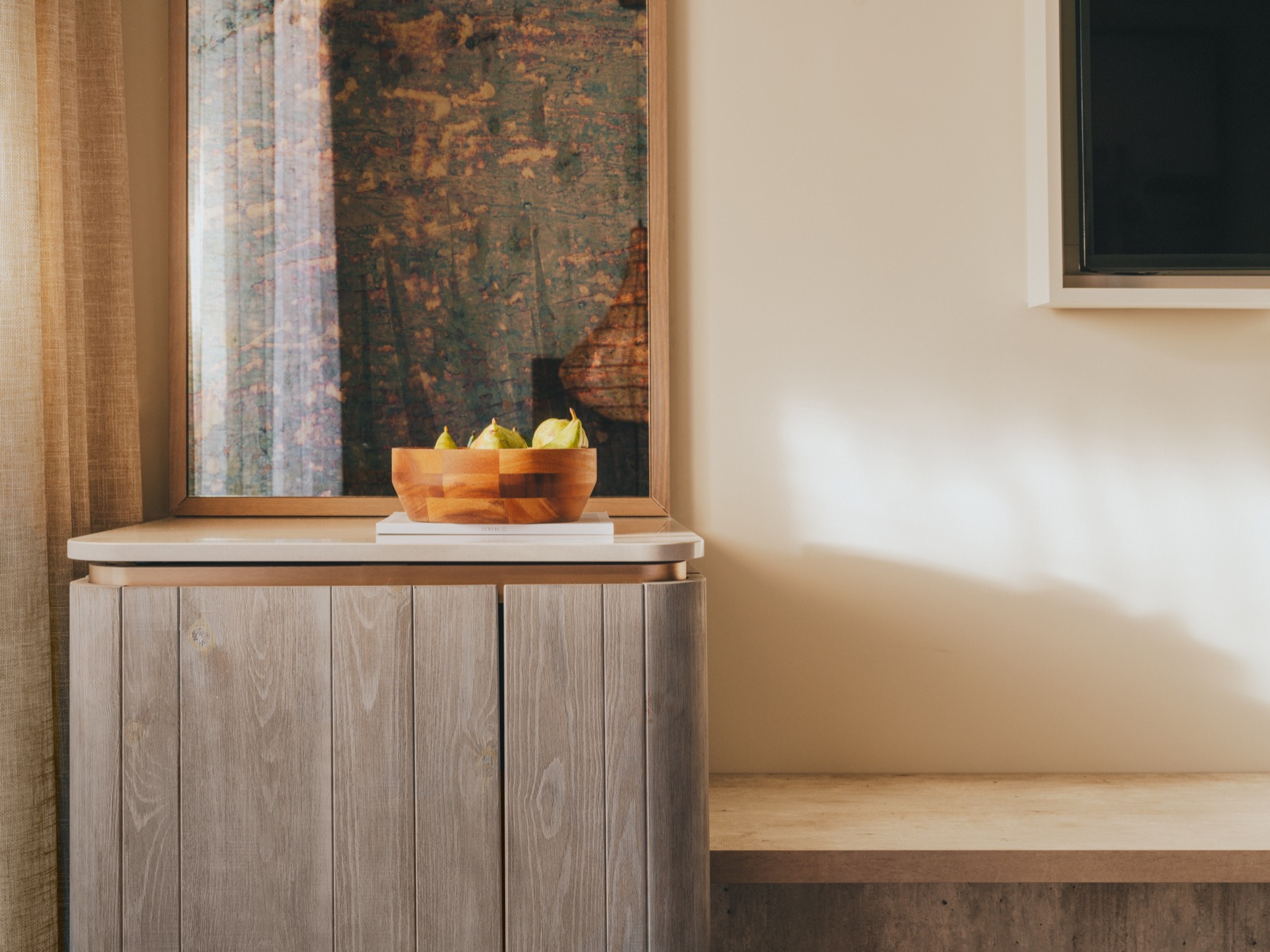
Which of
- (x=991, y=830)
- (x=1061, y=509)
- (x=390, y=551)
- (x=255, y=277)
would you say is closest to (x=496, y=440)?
(x=390, y=551)

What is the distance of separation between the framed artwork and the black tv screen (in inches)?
29.4

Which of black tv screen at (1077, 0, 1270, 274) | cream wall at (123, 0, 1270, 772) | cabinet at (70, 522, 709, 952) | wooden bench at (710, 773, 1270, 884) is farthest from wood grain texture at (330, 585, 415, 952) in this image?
black tv screen at (1077, 0, 1270, 274)

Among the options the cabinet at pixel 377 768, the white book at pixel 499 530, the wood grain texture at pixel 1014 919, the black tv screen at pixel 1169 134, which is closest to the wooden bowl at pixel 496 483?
the white book at pixel 499 530

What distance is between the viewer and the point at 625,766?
106 centimetres

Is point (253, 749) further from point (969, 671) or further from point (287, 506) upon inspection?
point (969, 671)

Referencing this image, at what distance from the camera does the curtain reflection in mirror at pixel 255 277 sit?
1.52 meters

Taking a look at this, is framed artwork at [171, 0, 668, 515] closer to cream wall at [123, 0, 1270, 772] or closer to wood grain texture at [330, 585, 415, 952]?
cream wall at [123, 0, 1270, 772]

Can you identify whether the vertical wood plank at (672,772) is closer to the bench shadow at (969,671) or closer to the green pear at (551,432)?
the green pear at (551,432)

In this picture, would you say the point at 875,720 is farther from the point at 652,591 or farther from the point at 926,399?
the point at 652,591

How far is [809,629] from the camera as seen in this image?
157cm

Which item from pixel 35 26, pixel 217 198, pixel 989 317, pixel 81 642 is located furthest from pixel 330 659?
pixel 989 317

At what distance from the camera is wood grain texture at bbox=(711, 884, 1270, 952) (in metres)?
1.50

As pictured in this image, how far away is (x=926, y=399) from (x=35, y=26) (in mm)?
1480

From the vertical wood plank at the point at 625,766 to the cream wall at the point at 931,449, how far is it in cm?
53
